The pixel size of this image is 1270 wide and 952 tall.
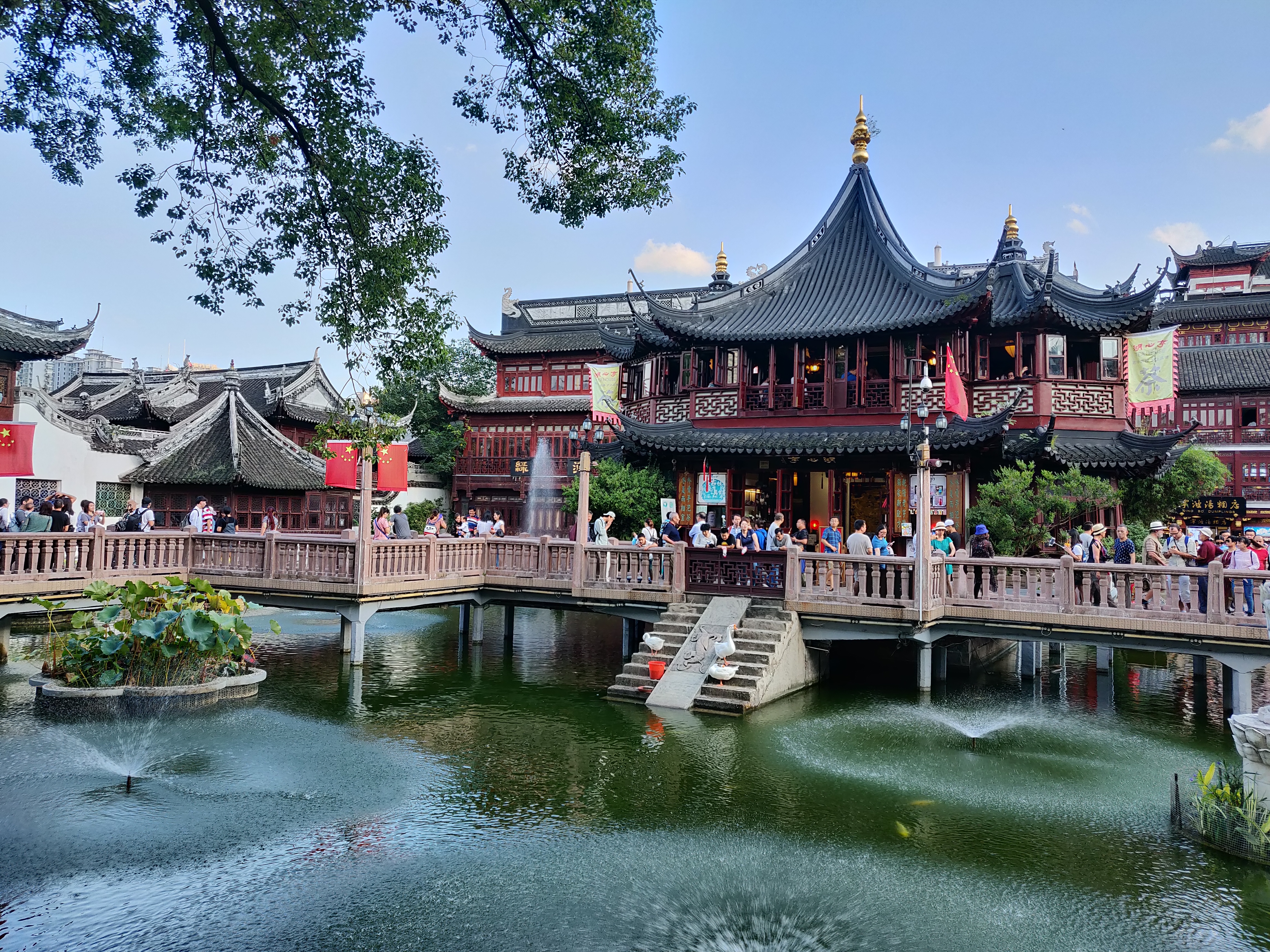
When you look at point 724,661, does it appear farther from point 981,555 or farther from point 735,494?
point 735,494

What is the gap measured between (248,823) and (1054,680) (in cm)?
1443

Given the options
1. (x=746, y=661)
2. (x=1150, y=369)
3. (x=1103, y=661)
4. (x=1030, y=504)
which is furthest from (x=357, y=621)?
(x=1150, y=369)

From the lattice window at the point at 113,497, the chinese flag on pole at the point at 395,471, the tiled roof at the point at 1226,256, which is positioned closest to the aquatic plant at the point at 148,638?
the chinese flag on pole at the point at 395,471

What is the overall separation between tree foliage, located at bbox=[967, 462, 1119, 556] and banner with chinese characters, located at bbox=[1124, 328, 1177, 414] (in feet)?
11.2

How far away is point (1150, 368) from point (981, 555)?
348 inches

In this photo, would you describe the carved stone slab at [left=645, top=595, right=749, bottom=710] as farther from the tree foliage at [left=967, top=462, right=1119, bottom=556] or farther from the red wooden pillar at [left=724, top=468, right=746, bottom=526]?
the red wooden pillar at [left=724, top=468, right=746, bottom=526]

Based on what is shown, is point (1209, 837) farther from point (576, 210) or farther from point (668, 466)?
point (668, 466)

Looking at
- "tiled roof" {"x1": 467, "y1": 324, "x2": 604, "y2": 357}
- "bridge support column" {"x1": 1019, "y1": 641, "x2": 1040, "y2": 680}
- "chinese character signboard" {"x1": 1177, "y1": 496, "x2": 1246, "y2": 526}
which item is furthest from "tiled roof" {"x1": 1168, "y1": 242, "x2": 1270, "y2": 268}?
"bridge support column" {"x1": 1019, "y1": 641, "x2": 1040, "y2": 680}

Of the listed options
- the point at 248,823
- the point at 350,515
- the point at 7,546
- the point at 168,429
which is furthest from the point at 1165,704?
the point at 168,429

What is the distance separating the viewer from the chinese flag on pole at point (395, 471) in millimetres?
20453

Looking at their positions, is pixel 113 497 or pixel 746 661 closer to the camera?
pixel 746 661

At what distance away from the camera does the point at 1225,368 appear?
38.7m

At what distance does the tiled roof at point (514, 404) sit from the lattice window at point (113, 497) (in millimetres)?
15716

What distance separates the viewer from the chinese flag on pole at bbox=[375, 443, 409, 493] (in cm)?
2045
